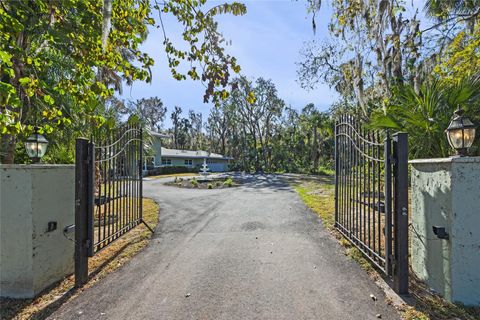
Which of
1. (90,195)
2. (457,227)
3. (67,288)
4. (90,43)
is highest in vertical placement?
(90,43)

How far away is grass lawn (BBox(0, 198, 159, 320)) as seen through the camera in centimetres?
284

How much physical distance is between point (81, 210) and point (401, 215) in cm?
377

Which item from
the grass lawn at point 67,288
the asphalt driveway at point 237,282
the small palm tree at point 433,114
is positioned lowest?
the grass lawn at point 67,288

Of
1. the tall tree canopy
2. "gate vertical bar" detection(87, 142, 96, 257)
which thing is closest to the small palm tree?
the tall tree canopy

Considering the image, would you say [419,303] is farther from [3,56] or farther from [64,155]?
[64,155]

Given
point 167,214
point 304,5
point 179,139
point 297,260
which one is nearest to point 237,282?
point 297,260

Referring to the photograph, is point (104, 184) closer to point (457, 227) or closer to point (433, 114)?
point (457, 227)

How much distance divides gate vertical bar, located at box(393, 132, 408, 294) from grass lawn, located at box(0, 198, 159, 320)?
367 centimetres

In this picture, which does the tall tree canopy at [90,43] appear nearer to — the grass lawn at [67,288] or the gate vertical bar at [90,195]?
the gate vertical bar at [90,195]

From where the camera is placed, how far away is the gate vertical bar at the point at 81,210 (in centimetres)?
333

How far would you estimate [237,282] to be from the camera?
10.9 ft

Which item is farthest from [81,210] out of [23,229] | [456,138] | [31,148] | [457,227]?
[456,138]

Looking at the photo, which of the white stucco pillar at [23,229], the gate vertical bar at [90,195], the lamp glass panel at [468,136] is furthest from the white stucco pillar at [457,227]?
the white stucco pillar at [23,229]

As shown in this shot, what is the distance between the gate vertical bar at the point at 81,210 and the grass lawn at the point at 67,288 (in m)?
0.20
